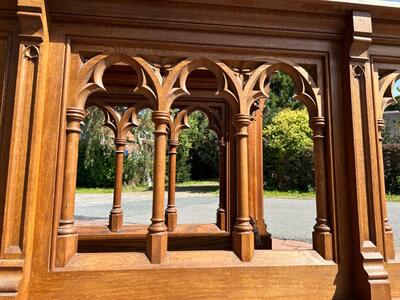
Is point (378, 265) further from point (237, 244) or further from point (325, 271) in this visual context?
point (237, 244)

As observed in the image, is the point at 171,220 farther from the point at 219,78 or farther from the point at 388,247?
the point at 388,247

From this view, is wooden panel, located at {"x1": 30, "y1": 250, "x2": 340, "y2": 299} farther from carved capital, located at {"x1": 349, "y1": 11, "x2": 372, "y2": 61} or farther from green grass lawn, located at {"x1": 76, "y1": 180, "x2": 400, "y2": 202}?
green grass lawn, located at {"x1": 76, "y1": 180, "x2": 400, "y2": 202}

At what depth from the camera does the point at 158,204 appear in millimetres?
2055

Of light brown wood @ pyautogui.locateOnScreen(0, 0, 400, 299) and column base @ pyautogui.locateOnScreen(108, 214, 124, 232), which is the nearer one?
light brown wood @ pyautogui.locateOnScreen(0, 0, 400, 299)

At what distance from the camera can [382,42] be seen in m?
2.29

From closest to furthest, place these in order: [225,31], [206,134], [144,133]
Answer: [225,31] → [144,133] → [206,134]

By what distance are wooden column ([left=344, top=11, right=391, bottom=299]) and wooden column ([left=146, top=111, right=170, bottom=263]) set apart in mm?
1286

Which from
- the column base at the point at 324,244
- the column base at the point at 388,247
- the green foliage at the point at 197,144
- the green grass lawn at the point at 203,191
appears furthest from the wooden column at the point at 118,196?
the green foliage at the point at 197,144

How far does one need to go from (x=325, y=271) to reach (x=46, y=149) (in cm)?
198

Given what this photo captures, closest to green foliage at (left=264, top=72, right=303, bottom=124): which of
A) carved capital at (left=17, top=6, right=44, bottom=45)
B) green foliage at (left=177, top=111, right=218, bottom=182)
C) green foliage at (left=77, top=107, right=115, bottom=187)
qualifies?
green foliage at (left=177, top=111, right=218, bottom=182)

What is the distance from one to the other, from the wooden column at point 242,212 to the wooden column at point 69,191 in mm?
1078

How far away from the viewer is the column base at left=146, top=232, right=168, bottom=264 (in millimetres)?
1963

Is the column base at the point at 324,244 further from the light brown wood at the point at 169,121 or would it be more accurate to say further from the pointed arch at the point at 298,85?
the pointed arch at the point at 298,85

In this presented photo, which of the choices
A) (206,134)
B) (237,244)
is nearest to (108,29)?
(237,244)
